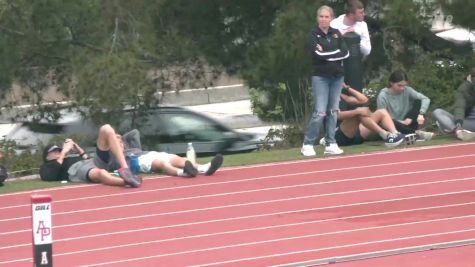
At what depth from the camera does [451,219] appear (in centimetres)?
1119

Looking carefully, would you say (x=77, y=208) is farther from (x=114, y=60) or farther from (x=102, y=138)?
(x=114, y=60)

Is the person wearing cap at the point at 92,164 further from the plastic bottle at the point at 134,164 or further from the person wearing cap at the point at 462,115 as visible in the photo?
the person wearing cap at the point at 462,115

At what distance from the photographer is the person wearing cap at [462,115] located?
50.0ft

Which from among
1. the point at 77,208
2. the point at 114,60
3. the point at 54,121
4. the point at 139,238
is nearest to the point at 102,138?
the point at 77,208

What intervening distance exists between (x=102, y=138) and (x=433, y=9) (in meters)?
6.52

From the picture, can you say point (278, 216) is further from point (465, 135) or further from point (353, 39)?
point (465, 135)

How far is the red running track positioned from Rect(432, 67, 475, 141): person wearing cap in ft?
2.15

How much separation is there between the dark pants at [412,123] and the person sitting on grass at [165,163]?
2538mm

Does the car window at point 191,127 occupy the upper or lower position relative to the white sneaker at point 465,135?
lower

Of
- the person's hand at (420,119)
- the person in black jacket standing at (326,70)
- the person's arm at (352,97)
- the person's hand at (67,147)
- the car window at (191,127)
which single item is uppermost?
the person in black jacket standing at (326,70)

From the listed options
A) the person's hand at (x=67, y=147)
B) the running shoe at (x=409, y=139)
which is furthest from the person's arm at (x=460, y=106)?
the person's hand at (x=67, y=147)

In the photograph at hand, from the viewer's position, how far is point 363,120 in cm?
1487

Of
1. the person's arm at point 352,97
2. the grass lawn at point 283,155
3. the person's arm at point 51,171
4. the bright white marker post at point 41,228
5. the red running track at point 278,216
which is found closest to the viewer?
the bright white marker post at point 41,228

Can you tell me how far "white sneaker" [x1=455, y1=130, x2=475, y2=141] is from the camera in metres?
15.1
